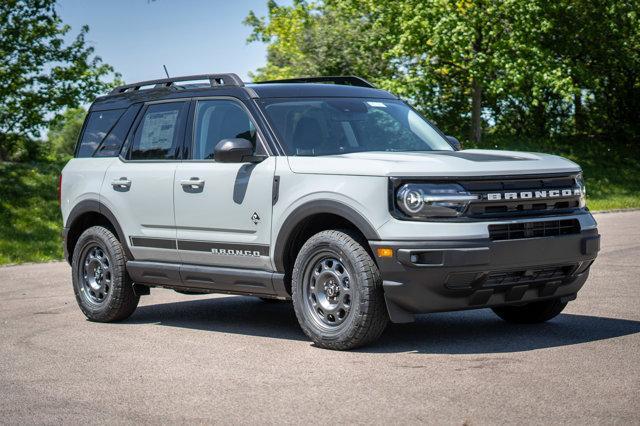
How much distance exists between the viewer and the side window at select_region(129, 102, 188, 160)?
9570mm

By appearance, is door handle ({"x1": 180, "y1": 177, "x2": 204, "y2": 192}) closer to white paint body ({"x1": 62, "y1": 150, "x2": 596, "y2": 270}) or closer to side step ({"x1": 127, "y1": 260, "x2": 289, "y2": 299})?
white paint body ({"x1": 62, "y1": 150, "x2": 596, "y2": 270})

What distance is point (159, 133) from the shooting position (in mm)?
9820

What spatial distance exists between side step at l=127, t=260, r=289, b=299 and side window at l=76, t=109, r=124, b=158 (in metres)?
1.40

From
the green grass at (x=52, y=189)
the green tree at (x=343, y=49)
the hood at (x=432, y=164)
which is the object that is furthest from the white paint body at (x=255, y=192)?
the green tree at (x=343, y=49)

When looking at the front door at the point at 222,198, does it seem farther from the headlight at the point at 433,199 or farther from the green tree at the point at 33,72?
the green tree at the point at 33,72

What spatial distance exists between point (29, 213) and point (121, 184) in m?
14.6

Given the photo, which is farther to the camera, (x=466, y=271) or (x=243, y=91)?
(x=243, y=91)

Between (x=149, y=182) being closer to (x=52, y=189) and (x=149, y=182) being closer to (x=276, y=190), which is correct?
(x=276, y=190)

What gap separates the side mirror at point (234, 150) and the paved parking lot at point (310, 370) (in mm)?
1421

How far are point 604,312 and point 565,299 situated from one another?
44.3 inches

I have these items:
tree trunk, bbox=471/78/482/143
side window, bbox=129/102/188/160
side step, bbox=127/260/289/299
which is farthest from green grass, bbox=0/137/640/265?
side step, bbox=127/260/289/299

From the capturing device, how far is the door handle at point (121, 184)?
32.3 ft

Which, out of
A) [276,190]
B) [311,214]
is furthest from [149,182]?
[311,214]

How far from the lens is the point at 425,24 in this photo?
33.4m
